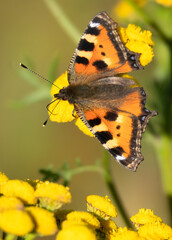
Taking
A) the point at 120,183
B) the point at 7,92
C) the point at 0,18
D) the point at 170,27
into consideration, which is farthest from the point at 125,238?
the point at 0,18

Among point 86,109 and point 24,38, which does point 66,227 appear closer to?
point 86,109

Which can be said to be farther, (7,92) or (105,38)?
(7,92)

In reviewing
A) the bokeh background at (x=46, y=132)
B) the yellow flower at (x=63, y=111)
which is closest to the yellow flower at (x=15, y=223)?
the yellow flower at (x=63, y=111)

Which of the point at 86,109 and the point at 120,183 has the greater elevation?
the point at 86,109

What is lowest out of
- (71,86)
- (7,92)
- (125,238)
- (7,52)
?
(125,238)

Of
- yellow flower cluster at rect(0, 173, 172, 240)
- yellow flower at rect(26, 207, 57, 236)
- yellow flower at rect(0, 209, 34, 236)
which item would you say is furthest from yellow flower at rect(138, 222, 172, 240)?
yellow flower at rect(0, 209, 34, 236)

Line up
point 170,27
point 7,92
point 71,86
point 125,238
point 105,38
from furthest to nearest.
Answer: point 7,92 < point 170,27 < point 71,86 < point 105,38 < point 125,238

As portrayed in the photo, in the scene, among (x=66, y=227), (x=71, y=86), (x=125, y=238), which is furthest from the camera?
(x=71, y=86)
